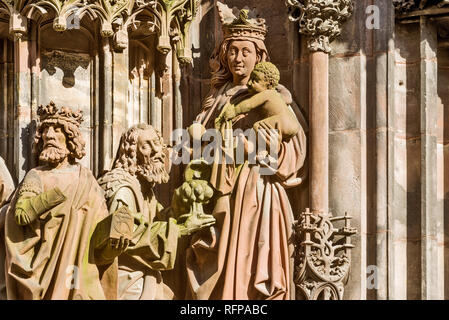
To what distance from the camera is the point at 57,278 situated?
715 inches

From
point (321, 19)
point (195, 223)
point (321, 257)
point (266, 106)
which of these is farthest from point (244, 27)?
point (321, 257)

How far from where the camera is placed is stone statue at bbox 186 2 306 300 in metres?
18.8

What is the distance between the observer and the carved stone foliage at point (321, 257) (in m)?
18.9

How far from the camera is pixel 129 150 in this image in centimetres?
1892

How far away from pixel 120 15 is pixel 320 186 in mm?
2203

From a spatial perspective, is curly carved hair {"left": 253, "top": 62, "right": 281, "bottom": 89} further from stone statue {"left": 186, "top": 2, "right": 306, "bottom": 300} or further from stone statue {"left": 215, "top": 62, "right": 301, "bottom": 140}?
stone statue {"left": 186, "top": 2, "right": 306, "bottom": 300}

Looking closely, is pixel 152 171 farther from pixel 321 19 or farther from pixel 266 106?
pixel 321 19

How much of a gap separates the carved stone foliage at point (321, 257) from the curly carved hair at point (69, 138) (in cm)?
195

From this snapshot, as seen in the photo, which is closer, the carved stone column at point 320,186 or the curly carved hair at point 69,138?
the curly carved hair at point 69,138

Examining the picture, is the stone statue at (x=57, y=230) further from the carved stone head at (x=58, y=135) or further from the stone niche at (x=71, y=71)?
the stone niche at (x=71, y=71)

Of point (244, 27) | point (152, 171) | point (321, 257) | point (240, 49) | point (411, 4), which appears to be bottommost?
point (321, 257)

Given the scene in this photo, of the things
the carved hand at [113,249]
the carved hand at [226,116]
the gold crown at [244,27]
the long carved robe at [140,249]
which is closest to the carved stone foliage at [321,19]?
the gold crown at [244,27]

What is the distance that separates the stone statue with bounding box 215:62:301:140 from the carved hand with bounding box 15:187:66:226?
5.71 ft

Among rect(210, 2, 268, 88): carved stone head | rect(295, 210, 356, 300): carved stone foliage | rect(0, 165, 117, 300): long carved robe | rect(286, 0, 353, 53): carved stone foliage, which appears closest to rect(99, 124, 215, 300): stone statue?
rect(0, 165, 117, 300): long carved robe
